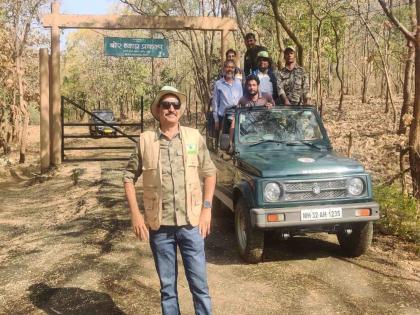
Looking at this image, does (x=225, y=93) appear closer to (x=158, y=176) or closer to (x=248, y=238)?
(x=248, y=238)

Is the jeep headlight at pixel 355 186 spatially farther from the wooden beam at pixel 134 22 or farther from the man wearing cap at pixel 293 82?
the wooden beam at pixel 134 22

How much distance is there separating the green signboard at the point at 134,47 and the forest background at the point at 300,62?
74.0 inches

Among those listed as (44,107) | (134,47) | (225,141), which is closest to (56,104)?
(44,107)

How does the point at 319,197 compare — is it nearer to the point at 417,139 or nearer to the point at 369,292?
the point at 369,292

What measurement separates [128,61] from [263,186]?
4523cm

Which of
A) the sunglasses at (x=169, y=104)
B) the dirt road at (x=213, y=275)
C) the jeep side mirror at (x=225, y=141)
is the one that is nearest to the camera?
the sunglasses at (x=169, y=104)

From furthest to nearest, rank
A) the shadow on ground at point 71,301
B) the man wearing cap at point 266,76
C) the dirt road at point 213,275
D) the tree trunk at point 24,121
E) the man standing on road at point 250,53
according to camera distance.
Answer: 1. the tree trunk at point 24,121
2. the man standing on road at point 250,53
3. the man wearing cap at point 266,76
4. the dirt road at point 213,275
5. the shadow on ground at point 71,301

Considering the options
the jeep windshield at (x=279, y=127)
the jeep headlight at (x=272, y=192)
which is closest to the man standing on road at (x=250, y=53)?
the jeep windshield at (x=279, y=127)

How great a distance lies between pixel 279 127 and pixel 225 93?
181cm

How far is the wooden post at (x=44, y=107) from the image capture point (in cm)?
1266

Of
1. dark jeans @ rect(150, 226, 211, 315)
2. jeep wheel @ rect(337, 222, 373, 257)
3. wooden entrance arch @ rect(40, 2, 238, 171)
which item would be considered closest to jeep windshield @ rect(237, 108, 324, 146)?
jeep wheel @ rect(337, 222, 373, 257)

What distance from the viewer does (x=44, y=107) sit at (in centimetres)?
1277

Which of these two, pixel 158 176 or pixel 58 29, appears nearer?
pixel 158 176

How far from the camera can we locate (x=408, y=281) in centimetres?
529
